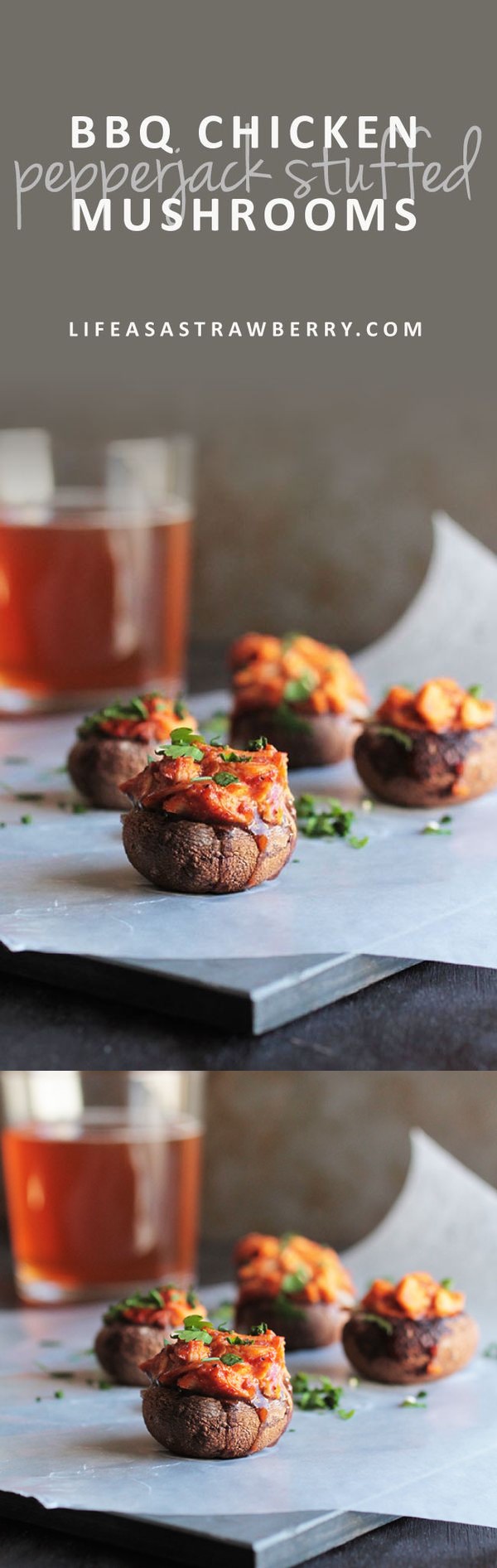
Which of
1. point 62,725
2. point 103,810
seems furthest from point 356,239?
point 103,810

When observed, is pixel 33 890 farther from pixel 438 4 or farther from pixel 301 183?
pixel 438 4

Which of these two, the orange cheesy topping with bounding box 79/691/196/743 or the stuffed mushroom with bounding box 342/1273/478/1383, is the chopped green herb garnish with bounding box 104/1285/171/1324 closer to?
the stuffed mushroom with bounding box 342/1273/478/1383

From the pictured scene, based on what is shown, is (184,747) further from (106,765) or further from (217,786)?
(106,765)

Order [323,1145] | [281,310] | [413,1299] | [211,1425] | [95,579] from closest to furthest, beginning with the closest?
[211,1425] → [413,1299] → [95,579] → [323,1145] → [281,310]

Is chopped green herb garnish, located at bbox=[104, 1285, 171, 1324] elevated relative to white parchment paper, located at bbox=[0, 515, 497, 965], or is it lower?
lower

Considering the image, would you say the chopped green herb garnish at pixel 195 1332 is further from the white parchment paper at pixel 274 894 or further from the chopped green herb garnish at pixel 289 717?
the chopped green herb garnish at pixel 289 717

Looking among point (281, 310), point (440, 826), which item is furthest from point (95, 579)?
point (281, 310)

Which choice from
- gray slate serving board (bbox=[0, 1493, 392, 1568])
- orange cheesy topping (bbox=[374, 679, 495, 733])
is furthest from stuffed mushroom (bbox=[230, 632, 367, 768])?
gray slate serving board (bbox=[0, 1493, 392, 1568])
